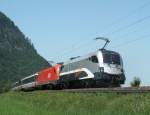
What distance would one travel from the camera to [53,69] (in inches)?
1710

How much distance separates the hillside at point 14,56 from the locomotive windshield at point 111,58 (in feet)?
178

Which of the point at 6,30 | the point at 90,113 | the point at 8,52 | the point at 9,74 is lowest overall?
the point at 90,113

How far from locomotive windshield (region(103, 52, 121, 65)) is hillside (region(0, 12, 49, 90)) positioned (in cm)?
5436

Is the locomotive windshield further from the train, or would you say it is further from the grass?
the grass

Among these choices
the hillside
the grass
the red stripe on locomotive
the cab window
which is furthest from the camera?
the hillside

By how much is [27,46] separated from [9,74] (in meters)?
42.1

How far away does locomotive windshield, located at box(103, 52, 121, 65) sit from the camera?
103 feet

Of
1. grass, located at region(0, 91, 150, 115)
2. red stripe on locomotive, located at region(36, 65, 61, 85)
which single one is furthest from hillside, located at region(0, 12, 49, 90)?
grass, located at region(0, 91, 150, 115)

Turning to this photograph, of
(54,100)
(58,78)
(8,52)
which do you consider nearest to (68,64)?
(58,78)

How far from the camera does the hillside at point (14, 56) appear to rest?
10688cm

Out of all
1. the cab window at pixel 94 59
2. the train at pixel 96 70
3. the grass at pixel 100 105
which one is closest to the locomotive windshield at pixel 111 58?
the train at pixel 96 70

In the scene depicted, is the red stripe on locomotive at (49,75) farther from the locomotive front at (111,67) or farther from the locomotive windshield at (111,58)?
the locomotive front at (111,67)

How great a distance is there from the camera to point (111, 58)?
31.7 meters

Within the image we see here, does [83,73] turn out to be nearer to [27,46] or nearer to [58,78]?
[58,78]
